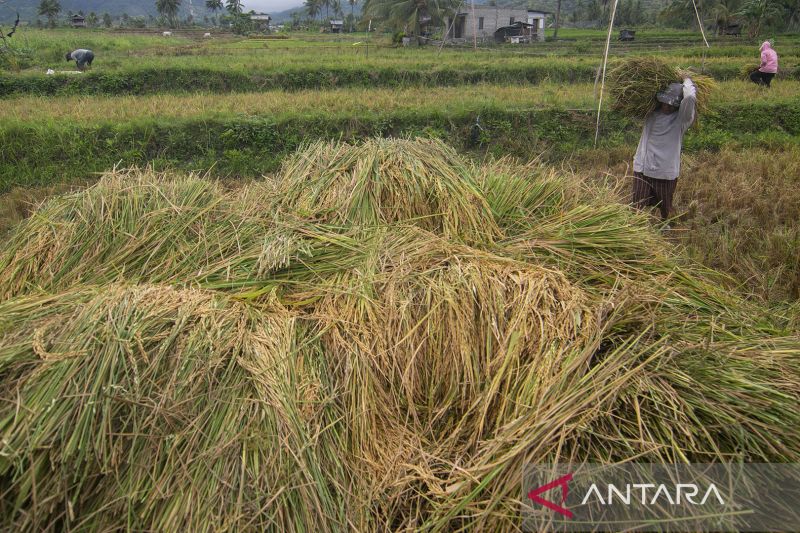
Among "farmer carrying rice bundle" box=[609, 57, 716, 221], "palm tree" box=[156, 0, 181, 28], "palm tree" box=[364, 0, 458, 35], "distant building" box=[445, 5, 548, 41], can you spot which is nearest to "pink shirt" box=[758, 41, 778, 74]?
"farmer carrying rice bundle" box=[609, 57, 716, 221]

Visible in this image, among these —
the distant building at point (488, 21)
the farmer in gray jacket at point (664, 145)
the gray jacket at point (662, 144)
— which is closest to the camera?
the farmer in gray jacket at point (664, 145)

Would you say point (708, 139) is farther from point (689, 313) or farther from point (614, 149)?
point (689, 313)

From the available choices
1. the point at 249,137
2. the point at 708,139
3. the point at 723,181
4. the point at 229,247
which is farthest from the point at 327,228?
the point at 708,139

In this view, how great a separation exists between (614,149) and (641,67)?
360 centimetres

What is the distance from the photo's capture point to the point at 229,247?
2.38 metres

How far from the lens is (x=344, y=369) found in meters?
1.83

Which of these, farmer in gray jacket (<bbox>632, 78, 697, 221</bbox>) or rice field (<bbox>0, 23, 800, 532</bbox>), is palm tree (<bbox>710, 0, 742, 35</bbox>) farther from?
rice field (<bbox>0, 23, 800, 532</bbox>)

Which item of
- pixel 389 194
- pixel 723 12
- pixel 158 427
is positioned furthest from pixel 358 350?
pixel 723 12

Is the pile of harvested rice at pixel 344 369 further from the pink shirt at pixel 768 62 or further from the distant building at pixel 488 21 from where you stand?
the distant building at pixel 488 21

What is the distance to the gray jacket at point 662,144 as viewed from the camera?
159 inches

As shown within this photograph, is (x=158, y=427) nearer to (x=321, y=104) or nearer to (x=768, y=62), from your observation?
(x=321, y=104)

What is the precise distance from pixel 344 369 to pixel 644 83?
362 cm

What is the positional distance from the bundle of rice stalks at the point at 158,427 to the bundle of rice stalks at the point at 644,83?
3697mm

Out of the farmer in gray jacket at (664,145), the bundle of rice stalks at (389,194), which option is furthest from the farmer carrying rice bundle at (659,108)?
the bundle of rice stalks at (389,194)
